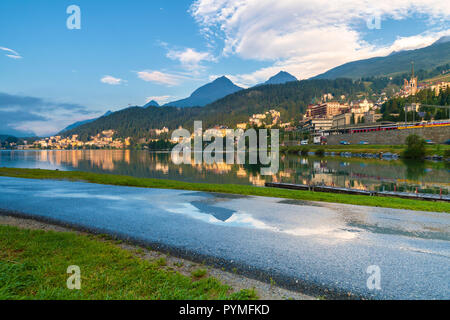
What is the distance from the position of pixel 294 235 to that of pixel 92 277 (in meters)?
7.13

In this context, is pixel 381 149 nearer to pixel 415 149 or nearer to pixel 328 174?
pixel 415 149

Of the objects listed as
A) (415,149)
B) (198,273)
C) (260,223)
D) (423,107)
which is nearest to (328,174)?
(260,223)

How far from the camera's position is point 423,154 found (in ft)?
259

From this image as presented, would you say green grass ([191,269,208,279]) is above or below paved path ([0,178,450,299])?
above

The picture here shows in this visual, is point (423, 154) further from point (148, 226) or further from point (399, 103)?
point (399, 103)

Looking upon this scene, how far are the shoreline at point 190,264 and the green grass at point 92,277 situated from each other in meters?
0.36

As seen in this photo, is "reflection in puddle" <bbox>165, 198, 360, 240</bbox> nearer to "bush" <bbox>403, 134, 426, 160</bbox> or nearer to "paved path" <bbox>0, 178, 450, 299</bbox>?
"paved path" <bbox>0, 178, 450, 299</bbox>

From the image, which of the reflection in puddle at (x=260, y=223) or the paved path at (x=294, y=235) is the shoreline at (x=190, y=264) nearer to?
the paved path at (x=294, y=235)

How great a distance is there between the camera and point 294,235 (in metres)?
10.1

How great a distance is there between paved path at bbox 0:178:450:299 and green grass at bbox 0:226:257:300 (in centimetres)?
163

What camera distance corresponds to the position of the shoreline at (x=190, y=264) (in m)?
5.82

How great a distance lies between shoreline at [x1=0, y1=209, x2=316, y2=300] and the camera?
19.1 feet

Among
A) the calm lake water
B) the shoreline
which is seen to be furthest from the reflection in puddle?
the calm lake water
